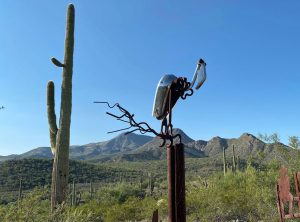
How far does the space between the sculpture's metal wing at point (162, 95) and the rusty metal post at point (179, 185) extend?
0.32 meters

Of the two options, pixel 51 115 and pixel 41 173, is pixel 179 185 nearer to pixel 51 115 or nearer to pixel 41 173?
pixel 51 115

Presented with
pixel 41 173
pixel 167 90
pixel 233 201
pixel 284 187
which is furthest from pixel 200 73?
pixel 41 173

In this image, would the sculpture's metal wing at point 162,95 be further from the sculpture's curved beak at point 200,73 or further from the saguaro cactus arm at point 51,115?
the saguaro cactus arm at point 51,115

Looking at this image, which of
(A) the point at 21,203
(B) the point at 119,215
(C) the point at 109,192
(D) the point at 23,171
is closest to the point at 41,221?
(A) the point at 21,203

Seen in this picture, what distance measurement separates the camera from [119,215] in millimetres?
15055

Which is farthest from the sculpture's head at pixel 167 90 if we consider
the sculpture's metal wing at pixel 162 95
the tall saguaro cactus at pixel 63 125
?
the tall saguaro cactus at pixel 63 125

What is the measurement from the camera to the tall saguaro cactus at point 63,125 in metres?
9.99

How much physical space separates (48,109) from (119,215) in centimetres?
534

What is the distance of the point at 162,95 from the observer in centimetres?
237

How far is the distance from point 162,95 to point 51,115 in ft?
32.9

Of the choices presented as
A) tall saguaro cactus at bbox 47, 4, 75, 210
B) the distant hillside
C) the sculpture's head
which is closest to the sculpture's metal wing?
the sculpture's head

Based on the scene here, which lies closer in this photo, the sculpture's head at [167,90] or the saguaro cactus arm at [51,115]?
the sculpture's head at [167,90]

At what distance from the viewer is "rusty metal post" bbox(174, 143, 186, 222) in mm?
2049

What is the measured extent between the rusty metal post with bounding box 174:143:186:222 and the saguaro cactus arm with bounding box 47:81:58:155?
31.0 feet
